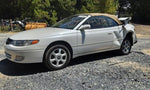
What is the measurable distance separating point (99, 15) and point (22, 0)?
1693 centimetres

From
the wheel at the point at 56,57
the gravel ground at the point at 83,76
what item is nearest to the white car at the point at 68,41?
the wheel at the point at 56,57

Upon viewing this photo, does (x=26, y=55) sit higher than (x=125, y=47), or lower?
higher

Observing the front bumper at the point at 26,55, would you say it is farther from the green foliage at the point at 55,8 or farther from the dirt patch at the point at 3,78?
the green foliage at the point at 55,8

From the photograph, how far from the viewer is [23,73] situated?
13.5 feet

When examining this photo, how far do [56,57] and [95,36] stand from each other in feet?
4.60

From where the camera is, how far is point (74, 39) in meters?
4.45

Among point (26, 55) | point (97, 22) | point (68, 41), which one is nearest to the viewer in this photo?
point (26, 55)

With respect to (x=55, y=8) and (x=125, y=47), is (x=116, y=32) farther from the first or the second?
(x=55, y=8)

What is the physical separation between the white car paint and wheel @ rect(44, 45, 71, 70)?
17cm

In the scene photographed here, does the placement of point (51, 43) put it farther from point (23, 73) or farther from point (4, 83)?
point (4, 83)

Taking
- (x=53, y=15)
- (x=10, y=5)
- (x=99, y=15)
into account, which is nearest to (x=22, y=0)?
(x=53, y=15)

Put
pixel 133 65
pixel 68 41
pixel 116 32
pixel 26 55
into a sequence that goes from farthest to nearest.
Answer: pixel 116 32 < pixel 133 65 < pixel 68 41 < pixel 26 55

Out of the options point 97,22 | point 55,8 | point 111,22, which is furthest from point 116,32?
point 55,8

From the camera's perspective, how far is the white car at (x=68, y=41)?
12.8ft
